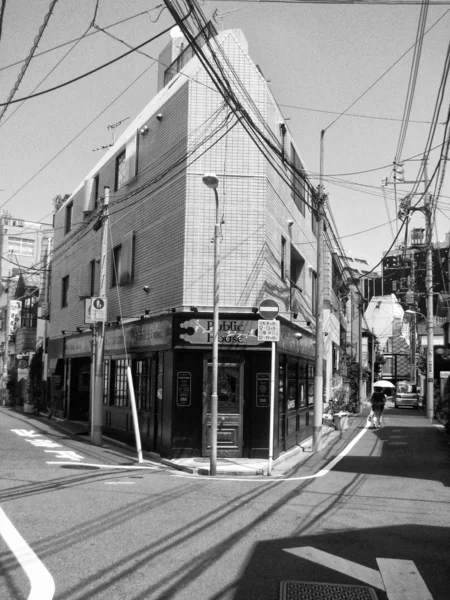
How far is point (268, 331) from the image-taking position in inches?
552

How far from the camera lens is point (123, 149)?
21.0 m

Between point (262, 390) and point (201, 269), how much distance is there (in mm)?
3414

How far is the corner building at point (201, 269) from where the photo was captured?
50.8 feet

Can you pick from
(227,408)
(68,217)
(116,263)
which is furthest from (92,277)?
(227,408)

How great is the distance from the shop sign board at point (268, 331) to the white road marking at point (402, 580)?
24.5 feet

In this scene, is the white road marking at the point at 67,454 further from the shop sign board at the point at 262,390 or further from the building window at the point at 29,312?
the building window at the point at 29,312

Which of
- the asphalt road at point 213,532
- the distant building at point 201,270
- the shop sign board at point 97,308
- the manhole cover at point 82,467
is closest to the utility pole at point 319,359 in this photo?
the distant building at point 201,270

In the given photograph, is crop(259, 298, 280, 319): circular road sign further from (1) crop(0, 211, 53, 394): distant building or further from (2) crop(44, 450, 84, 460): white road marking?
(1) crop(0, 211, 53, 394): distant building

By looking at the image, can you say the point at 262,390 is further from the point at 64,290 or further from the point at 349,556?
the point at 64,290

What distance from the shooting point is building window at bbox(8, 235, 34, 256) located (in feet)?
204

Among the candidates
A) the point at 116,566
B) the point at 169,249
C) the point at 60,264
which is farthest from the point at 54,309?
the point at 116,566

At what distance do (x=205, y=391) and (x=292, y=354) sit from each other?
3684mm

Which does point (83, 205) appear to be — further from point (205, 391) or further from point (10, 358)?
point (10, 358)

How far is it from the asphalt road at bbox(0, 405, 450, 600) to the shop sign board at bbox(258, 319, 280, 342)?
9.77ft
